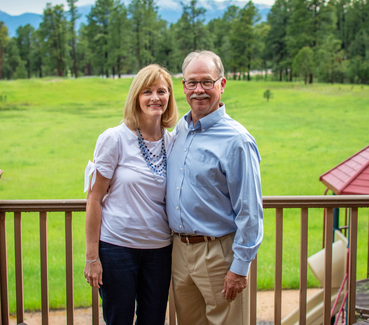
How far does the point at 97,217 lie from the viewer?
1447 millimetres

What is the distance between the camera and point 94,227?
145cm

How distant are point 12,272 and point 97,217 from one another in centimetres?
411

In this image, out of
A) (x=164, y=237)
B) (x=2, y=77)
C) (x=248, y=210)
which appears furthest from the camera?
(x=2, y=77)

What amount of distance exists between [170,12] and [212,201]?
1461 centimetres

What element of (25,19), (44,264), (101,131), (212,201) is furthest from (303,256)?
(25,19)

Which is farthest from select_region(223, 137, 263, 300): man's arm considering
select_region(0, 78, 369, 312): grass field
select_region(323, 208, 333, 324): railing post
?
select_region(0, 78, 369, 312): grass field

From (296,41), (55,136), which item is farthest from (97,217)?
(296,41)

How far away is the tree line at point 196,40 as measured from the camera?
13.0 meters

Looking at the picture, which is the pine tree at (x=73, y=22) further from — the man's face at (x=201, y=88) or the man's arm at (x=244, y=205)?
the man's arm at (x=244, y=205)

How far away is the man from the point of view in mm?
1369

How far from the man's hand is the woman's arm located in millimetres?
494

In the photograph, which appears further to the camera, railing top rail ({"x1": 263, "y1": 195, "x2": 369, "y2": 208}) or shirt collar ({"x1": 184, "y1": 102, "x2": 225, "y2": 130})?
railing top rail ({"x1": 263, "y1": 195, "x2": 369, "y2": 208})

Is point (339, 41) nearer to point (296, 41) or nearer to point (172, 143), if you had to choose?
point (296, 41)

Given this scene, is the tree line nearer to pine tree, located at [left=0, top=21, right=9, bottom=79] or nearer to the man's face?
pine tree, located at [left=0, top=21, right=9, bottom=79]
